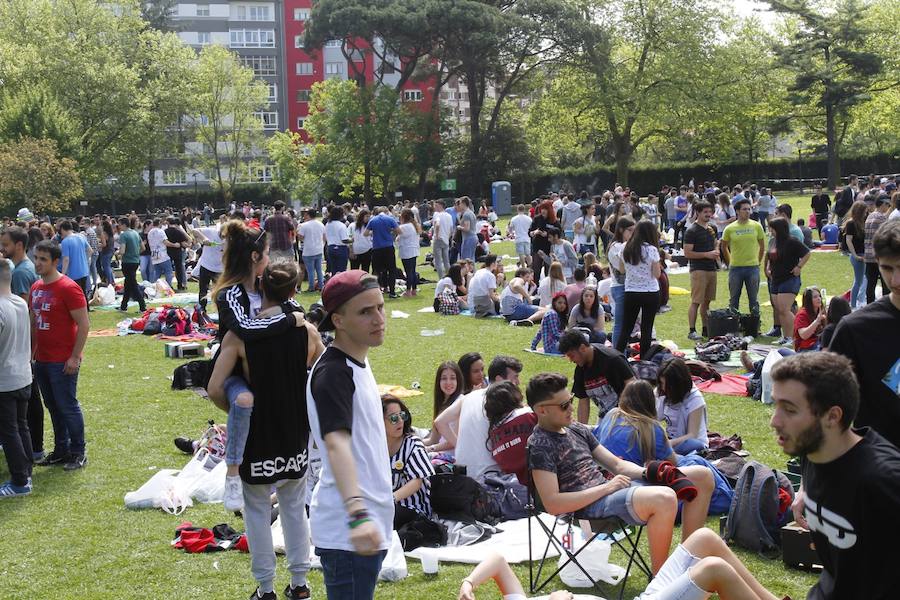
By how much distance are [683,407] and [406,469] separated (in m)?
2.24

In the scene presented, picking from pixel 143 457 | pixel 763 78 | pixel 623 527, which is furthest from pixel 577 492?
pixel 763 78

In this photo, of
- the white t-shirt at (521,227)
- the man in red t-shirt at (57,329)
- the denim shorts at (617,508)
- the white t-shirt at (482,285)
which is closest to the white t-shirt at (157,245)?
the white t-shirt at (521,227)

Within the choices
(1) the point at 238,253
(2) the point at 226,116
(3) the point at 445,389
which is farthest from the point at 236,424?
(2) the point at 226,116

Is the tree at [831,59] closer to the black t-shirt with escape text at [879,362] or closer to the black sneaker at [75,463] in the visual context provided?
the black sneaker at [75,463]

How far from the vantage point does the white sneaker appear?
5039 mm

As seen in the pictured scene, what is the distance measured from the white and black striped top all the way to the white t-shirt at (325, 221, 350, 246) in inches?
527

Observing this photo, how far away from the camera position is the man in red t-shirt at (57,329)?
8094mm

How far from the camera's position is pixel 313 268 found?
20281 millimetres

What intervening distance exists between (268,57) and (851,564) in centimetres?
8386

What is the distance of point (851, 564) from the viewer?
295 cm

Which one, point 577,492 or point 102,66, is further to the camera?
point 102,66

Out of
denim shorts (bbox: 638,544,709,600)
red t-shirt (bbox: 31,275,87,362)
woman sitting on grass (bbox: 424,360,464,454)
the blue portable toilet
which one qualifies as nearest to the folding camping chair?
denim shorts (bbox: 638,544,709,600)

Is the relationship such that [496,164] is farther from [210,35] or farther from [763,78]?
[210,35]

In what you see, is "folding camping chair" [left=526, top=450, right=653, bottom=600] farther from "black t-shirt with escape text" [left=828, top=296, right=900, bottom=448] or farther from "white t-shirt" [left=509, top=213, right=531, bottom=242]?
"white t-shirt" [left=509, top=213, right=531, bottom=242]
